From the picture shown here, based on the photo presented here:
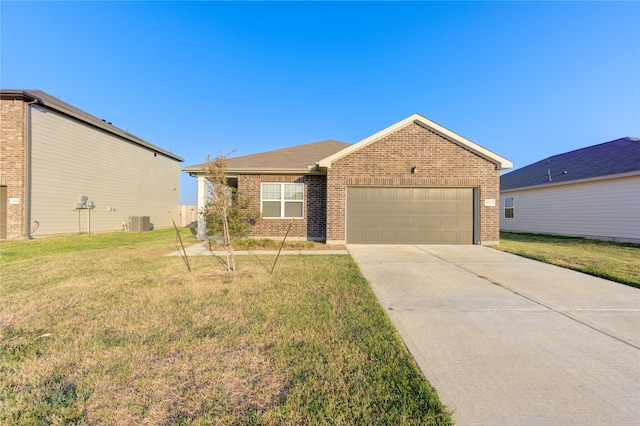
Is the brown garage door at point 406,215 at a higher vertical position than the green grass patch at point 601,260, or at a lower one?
higher

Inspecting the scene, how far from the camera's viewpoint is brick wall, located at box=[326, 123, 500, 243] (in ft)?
33.0

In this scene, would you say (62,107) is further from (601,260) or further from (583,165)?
(583,165)

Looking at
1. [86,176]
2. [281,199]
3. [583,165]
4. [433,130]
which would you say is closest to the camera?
[433,130]

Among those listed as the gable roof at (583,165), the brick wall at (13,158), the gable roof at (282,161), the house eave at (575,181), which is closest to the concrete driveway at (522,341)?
the gable roof at (282,161)

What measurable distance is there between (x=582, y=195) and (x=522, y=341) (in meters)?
14.9

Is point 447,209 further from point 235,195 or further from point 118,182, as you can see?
point 118,182

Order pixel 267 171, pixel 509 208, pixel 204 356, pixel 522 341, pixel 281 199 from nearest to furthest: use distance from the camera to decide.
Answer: pixel 204 356
pixel 522 341
pixel 267 171
pixel 281 199
pixel 509 208

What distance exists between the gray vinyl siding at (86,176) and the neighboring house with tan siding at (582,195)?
82.8ft

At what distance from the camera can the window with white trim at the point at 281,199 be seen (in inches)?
437

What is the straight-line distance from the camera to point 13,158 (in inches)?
448

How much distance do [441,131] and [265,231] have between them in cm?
806

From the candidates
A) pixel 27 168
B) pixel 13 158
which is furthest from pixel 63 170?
pixel 13 158

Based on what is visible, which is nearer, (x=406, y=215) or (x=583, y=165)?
(x=406, y=215)

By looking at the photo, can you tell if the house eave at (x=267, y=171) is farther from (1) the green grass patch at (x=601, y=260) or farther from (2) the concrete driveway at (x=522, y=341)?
(1) the green grass patch at (x=601, y=260)
